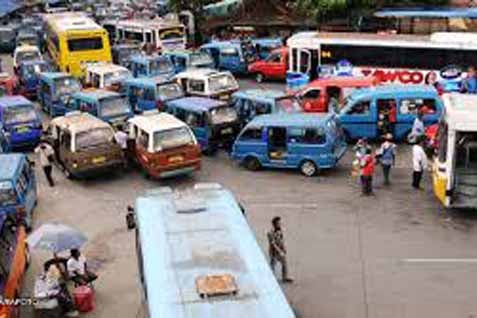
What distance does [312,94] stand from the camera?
96.4 ft

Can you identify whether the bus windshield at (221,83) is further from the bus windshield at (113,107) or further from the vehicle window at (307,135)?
the vehicle window at (307,135)

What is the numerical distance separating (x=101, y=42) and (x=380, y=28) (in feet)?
43.6

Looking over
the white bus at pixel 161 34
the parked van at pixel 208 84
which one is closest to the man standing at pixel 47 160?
the parked van at pixel 208 84

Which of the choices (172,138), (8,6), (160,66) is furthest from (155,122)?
(8,6)

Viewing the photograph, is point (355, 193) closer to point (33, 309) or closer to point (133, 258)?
point (133, 258)

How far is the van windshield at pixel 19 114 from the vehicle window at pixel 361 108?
34.2 ft

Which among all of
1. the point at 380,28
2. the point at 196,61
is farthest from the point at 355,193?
the point at 380,28

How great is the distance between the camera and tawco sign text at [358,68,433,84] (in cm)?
3219

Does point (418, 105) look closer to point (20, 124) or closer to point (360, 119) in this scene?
point (360, 119)

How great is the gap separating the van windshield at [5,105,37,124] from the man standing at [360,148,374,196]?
1182 cm

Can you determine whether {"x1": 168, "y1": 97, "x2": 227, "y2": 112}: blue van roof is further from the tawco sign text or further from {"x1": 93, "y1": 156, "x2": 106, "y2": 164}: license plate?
the tawco sign text

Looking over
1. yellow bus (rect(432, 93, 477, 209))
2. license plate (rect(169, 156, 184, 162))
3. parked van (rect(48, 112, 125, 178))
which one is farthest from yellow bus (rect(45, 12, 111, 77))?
yellow bus (rect(432, 93, 477, 209))

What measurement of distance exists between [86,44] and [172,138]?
1718 cm

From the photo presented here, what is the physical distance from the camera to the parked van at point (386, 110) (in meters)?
26.4
